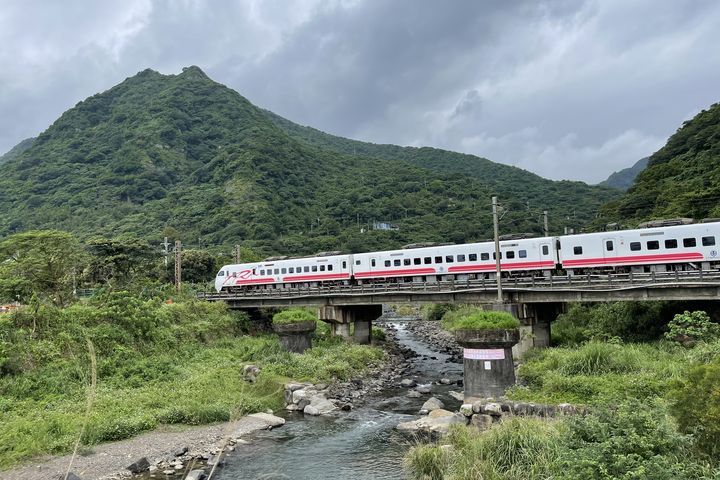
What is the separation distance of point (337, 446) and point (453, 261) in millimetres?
18855

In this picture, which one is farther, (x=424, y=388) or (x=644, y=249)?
(x=644, y=249)

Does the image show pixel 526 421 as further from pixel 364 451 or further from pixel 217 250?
pixel 217 250

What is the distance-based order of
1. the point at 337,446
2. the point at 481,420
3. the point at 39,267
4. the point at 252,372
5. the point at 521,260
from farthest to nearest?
the point at 39,267, the point at 521,260, the point at 252,372, the point at 337,446, the point at 481,420

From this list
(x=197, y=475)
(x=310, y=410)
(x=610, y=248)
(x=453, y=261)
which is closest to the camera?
(x=197, y=475)

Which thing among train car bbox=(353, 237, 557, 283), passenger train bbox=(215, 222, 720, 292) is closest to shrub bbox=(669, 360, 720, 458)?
passenger train bbox=(215, 222, 720, 292)

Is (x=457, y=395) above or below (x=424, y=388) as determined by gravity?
above

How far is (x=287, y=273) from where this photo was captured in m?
41.2

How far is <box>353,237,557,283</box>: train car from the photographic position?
28344 millimetres

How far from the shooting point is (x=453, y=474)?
9602 mm

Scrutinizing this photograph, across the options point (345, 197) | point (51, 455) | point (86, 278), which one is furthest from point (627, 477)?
point (345, 197)

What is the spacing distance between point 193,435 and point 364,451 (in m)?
5.98

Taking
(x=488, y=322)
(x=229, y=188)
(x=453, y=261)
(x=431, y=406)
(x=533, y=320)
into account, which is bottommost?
(x=431, y=406)

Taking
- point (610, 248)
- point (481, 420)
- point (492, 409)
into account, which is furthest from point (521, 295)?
point (481, 420)

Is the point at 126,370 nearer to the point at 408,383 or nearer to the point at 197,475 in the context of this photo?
the point at 197,475
